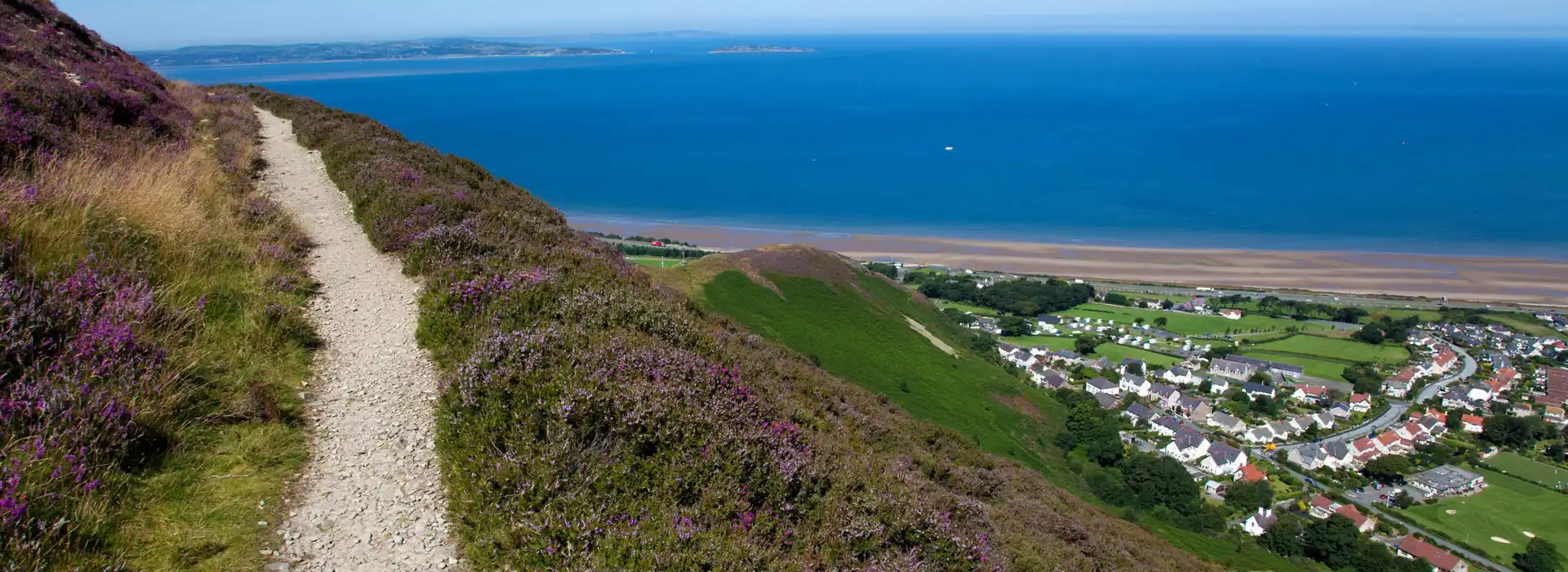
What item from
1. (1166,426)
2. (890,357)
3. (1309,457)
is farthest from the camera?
(1166,426)

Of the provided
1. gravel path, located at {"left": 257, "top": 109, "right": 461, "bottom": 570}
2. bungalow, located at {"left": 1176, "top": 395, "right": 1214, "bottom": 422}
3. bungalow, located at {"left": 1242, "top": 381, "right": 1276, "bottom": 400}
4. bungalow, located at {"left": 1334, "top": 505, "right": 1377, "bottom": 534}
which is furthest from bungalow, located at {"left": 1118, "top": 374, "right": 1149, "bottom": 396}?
gravel path, located at {"left": 257, "top": 109, "right": 461, "bottom": 570}

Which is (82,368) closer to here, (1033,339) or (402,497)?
(402,497)

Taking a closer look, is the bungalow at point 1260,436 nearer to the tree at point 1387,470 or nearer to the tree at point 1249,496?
the tree at point 1387,470

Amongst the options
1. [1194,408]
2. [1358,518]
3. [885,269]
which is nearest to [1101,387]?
[1194,408]

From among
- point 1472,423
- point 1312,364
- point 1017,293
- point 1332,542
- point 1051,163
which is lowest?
point 1332,542

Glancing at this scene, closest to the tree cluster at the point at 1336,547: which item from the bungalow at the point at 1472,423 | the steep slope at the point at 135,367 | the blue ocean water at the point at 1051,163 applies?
the bungalow at the point at 1472,423

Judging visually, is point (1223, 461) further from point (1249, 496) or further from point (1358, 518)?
→ point (1358, 518)
